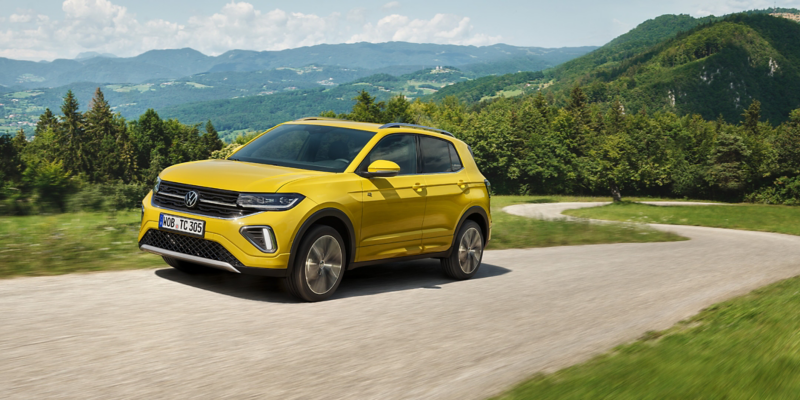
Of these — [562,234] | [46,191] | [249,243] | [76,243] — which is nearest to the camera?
[249,243]

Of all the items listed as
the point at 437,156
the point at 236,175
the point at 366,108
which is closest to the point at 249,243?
the point at 236,175

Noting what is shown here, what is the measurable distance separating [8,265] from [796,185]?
98422 millimetres

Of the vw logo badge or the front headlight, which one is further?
the vw logo badge

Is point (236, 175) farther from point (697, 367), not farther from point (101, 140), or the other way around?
point (101, 140)

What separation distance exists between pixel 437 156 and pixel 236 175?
9.57 ft

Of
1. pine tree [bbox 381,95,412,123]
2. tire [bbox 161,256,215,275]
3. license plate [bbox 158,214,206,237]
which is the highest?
pine tree [bbox 381,95,412,123]

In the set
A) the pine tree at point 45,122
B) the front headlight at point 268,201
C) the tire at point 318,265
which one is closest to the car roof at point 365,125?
the tire at point 318,265

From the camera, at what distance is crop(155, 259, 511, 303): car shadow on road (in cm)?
693

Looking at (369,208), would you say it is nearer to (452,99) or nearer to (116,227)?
(116,227)

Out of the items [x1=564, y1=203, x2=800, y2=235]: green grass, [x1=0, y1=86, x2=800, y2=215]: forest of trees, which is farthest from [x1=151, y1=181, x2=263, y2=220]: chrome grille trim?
[x1=0, y1=86, x2=800, y2=215]: forest of trees

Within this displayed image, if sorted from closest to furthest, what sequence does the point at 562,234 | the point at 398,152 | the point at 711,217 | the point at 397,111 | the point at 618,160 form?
the point at 398,152
the point at 562,234
the point at 711,217
the point at 618,160
the point at 397,111

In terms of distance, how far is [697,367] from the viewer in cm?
480

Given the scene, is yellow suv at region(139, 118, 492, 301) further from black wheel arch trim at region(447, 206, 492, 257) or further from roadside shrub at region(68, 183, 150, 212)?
roadside shrub at region(68, 183, 150, 212)

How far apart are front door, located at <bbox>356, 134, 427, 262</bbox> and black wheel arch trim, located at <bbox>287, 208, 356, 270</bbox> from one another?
0.13m
